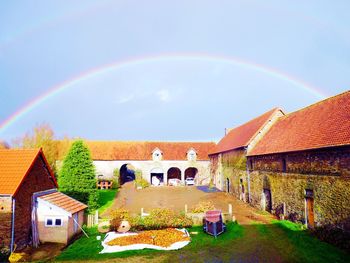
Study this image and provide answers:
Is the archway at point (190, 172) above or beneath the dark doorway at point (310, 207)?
above

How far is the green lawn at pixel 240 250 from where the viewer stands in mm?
14008

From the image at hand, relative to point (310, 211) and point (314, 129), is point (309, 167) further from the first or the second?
point (314, 129)

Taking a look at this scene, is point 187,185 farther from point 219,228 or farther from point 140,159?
point 219,228

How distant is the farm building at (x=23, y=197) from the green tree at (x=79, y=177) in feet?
17.5

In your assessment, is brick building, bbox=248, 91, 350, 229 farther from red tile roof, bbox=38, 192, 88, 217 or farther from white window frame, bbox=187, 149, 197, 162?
white window frame, bbox=187, 149, 197, 162

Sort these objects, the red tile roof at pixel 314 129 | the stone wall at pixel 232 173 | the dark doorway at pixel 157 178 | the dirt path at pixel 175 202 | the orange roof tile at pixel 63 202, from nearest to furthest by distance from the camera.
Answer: the red tile roof at pixel 314 129, the orange roof tile at pixel 63 202, the dirt path at pixel 175 202, the stone wall at pixel 232 173, the dark doorway at pixel 157 178

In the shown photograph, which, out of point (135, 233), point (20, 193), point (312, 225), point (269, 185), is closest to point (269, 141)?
point (269, 185)

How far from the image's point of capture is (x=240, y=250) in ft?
50.2

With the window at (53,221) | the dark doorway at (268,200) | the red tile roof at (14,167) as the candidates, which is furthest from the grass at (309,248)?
the red tile roof at (14,167)

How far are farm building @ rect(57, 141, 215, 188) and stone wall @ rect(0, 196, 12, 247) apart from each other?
29391 millimetres

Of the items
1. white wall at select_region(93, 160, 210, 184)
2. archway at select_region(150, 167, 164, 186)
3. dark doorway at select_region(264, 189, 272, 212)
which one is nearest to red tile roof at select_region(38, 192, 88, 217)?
dark doorway at select_region(264, 189, 272, 212)

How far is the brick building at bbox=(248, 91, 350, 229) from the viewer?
15.8 m

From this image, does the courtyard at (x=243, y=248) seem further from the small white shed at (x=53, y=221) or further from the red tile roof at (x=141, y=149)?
the red tile roof at (x=141, y=149)

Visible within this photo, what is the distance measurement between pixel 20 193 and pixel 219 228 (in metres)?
13.0
